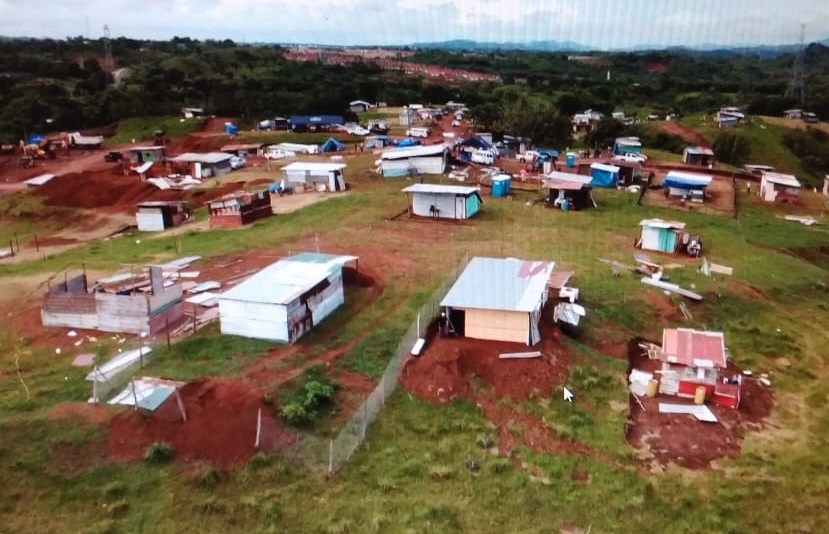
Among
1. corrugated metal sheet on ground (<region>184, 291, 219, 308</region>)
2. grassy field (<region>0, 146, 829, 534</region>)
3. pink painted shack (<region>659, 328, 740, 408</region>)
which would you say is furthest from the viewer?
corrugated metal sheet on ground (<region>184, 291, 219, 308</region>)

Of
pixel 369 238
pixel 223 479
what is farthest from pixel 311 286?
pixel 369 238

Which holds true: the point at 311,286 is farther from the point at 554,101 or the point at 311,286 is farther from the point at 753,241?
the point at 554,101

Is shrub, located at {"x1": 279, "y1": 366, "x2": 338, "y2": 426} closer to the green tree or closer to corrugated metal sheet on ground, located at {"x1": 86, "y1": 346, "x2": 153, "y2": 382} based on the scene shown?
corrugated metal sheet on ground, located at {"x1": 86, "y1": 346, "x2": 153, "y2": 382}

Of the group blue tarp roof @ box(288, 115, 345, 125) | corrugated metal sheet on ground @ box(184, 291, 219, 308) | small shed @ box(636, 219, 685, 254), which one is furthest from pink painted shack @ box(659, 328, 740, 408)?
blue tarp roof @ box(288, 115, 345, 125)

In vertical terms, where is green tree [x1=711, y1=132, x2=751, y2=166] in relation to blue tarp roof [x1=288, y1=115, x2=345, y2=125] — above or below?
below

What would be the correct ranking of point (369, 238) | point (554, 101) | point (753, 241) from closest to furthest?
point (369, 238)
point (753, 241)
point (554, 101)

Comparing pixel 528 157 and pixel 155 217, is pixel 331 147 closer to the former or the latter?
pixel 528 157

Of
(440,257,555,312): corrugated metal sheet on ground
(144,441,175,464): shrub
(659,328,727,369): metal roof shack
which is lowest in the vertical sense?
(144,441,175,464): shrub
